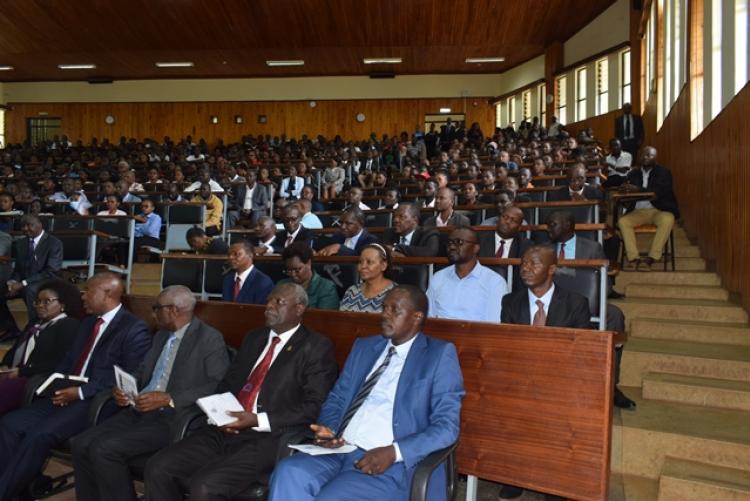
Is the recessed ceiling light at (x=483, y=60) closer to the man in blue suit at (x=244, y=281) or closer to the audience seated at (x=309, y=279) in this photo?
the man in blue suit at (x=244, y=281)

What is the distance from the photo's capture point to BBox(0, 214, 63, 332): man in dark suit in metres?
5.80

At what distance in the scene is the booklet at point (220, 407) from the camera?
2676mm

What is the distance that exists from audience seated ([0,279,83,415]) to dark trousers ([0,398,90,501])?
0.25 metres

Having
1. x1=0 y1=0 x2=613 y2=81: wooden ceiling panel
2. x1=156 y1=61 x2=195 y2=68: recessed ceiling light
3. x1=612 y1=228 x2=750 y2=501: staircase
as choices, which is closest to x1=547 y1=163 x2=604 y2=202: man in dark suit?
x1=612 y1=228 x2=750 y2=501: staircase

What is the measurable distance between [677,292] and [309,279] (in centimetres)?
279

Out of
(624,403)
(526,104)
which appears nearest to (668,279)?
(624,403)

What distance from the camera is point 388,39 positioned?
16.1 meters

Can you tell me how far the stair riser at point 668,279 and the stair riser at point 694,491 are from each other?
2631mm

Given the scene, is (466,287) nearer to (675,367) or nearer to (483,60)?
(675,367)

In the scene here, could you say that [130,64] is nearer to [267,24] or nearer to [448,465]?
[267,24]

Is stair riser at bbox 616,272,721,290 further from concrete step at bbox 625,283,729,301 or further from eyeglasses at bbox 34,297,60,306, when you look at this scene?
eyeglasses at bbox 34,297,60,306

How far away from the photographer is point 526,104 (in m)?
19.5

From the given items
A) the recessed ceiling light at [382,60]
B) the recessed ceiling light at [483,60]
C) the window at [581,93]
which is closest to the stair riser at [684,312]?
the window at [581,93]

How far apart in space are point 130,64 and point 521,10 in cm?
1032
